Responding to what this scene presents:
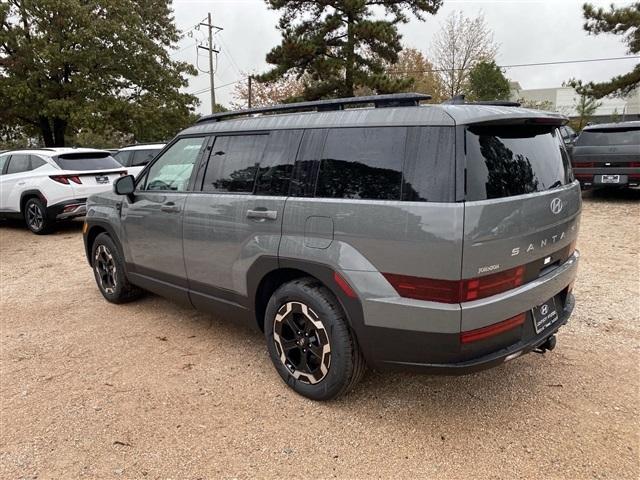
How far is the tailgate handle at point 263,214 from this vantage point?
296 centimetres

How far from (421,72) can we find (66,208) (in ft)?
108

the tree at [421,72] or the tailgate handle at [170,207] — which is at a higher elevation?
the tree at [421,72]

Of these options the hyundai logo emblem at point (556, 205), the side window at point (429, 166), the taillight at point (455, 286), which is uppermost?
the side window at point (429, 166)

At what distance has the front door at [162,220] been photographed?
375 centimetres

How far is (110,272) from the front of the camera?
4809 millimetres

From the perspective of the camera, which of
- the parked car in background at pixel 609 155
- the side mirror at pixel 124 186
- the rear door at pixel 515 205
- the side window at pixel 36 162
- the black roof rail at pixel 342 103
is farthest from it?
the parked car in background at pixel 609 155

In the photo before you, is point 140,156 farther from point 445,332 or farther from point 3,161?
point 445,332

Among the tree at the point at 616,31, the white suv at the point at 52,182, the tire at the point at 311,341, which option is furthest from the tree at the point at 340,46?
the tire at the point at 311,341

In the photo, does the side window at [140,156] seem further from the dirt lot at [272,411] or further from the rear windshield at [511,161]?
the rear windshield at [511,161]

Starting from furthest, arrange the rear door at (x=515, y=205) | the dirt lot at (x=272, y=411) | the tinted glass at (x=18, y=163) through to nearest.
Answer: the tinted glass at (x=18, y=163) → the dirt lot at (x=272, y=411) → the rear door at (x=515, y=205)

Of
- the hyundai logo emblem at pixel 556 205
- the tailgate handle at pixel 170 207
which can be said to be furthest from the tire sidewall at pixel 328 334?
the hyundai logo emblem at pixel 556 205

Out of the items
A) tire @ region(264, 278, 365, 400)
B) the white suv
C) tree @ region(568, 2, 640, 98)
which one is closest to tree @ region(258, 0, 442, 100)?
tree @ region(568, 2, 640, 98)

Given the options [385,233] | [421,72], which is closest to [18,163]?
[385,233]

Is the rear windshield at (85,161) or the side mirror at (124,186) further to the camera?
the rear windshield at (85,161)
